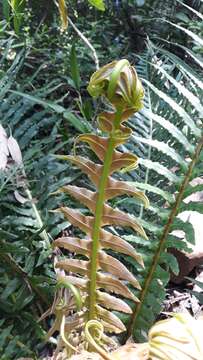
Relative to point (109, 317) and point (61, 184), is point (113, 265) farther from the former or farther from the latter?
point (61, 184)

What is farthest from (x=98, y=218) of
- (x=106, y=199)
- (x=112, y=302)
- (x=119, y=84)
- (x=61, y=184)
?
(x=61, y=184)

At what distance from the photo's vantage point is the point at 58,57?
2.12 metres

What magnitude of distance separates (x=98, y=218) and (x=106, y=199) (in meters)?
0.03

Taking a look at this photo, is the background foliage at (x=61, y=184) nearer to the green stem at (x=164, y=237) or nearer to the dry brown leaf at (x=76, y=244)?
the green stem at (x=164, y=237)

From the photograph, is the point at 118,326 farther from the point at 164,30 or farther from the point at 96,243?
the point at 164,30

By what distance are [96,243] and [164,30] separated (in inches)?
69.4

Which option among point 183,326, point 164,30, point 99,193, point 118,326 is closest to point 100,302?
point 118,326

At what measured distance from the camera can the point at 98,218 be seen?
84cm

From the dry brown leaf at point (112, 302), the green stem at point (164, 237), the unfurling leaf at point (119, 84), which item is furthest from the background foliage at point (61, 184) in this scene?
the unfurling leaf at point (119, 84)

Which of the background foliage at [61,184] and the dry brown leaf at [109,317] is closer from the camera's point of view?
the dry brown leaf at [109,317]

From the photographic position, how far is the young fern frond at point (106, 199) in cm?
64

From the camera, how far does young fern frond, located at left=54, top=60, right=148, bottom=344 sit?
0.64 metres

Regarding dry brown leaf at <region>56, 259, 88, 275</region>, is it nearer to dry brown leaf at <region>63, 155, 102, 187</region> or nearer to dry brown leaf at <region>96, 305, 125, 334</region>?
dry brown leaf at <region>96, 305, 125, 334</region>

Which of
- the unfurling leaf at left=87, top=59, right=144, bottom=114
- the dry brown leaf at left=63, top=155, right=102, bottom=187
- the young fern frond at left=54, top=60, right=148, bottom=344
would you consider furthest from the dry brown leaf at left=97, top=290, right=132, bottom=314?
the unfurling leaf at left=87, top=59, right=144, bottom=114
